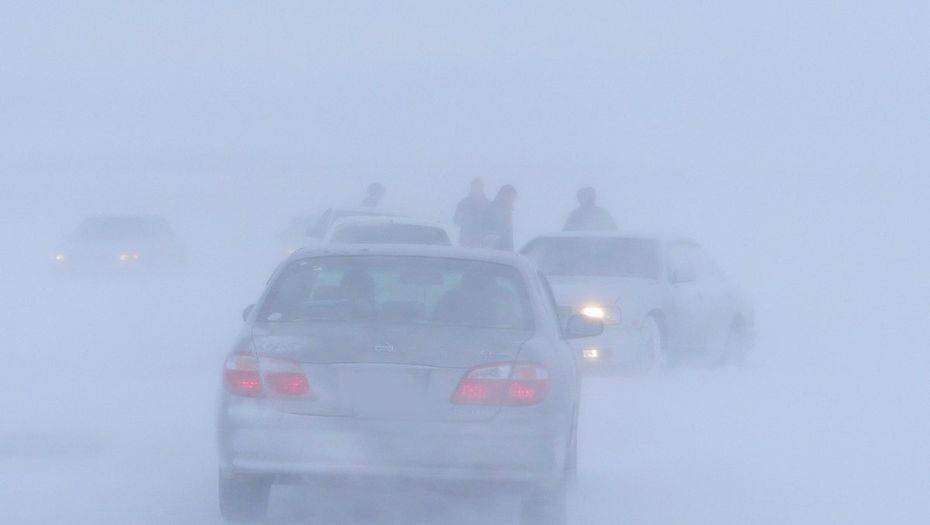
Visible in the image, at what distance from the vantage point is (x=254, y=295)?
89.9ft

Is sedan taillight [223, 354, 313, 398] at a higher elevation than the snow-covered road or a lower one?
higher

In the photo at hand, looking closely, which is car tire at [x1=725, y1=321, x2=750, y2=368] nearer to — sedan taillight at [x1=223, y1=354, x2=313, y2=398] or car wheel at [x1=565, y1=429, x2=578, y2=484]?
car wheel at [x1=565, y1=429, x2=578, y2=484]

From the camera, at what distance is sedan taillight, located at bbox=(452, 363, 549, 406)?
23.3ft

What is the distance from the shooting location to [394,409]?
23.2 feet

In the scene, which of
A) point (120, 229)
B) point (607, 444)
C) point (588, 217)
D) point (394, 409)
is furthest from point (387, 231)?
point (120, 229)

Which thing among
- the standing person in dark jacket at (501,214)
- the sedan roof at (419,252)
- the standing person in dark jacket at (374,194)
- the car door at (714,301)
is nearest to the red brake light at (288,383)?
the sedan roof at (419,252)

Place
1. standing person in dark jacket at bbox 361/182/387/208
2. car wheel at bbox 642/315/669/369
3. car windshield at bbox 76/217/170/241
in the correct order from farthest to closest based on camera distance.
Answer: car windshield at bbox 76/217/170/241 → standing person in dark jacket at bbox 361/182/387/208 → car wheel at bbox 642/315/669/369

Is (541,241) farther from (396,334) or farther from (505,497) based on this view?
(396,334)

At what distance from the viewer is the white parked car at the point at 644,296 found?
14.0m

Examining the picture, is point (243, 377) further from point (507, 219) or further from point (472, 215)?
point (472, 215)

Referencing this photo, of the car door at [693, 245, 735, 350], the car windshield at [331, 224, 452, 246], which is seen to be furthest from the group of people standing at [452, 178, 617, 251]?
the car door at [693, 245, 735, 350]

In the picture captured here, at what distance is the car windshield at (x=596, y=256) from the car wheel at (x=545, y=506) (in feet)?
24.6

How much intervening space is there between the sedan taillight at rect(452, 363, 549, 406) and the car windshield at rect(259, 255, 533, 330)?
44 centimetres

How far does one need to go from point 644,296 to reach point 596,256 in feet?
3.63
